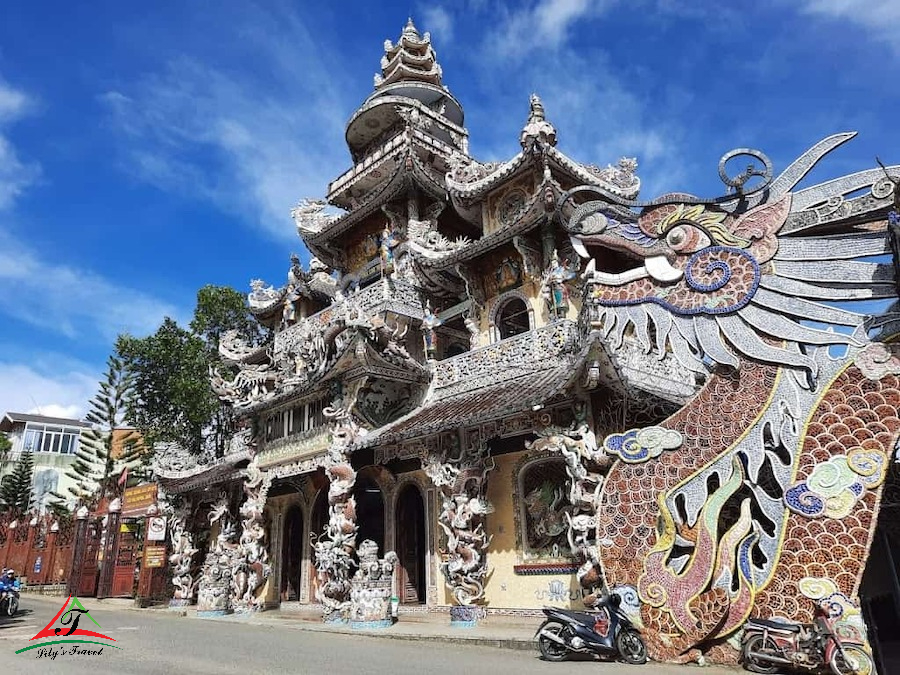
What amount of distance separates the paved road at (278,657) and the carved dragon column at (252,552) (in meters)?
3.00

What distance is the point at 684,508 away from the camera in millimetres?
7414

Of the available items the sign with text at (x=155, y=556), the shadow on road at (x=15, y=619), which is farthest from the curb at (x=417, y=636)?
the sign with text at (x=155, y=556)

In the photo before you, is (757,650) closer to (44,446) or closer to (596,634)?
(596,634)

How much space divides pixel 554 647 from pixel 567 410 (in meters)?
3.56

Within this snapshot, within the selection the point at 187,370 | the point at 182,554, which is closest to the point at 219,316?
the point at 187,370

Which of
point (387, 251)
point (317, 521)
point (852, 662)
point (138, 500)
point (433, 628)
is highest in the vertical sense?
point (387, 251)

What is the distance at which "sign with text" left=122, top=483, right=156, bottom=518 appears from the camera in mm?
21314

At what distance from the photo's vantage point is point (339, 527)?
42.1ft

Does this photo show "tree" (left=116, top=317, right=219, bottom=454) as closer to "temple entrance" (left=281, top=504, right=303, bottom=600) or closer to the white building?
"temple entrance" (left=281, top=504, right=303, bottom=600)

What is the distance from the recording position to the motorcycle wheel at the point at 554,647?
7578mm

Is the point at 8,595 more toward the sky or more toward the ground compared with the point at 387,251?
more toward the ground

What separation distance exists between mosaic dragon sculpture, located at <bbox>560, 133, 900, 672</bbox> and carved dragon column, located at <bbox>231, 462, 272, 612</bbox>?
10.3m

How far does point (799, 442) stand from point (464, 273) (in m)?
8.50

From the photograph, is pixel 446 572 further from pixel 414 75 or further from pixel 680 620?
pixel 414 75
